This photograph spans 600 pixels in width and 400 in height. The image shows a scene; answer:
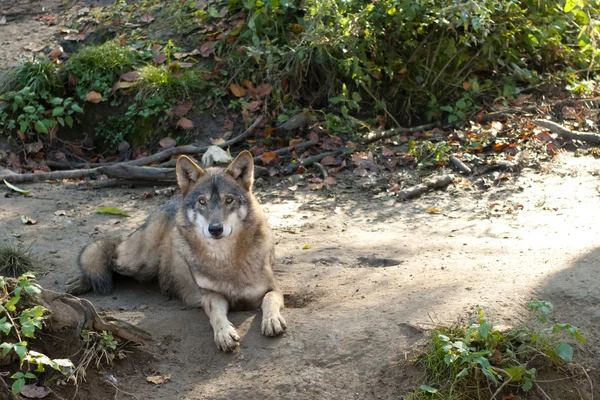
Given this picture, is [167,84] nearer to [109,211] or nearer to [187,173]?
[109,211]

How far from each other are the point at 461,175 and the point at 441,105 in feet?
6.84

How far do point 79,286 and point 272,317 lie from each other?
7.13 feet

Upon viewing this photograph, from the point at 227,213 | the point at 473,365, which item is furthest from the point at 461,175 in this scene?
the point at 473,365

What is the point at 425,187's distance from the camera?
9000mm

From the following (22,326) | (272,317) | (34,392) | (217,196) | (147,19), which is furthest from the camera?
(147,19)

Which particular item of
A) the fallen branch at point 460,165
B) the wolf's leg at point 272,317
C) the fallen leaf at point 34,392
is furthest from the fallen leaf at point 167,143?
the fallen leaf at point 34,392

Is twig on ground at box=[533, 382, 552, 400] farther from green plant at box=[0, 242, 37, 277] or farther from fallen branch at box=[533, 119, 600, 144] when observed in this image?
fallen branch at box=[533, 119, 600, 144]

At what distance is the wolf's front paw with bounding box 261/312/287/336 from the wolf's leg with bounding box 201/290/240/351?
0.70 feet

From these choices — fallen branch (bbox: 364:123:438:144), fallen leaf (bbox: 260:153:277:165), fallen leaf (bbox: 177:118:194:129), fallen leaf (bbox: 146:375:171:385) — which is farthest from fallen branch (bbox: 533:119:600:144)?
fallen leaf (bbox: 146:375:171:385)

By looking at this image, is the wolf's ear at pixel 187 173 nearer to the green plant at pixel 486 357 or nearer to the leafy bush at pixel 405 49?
the green plant at pixel 486 357

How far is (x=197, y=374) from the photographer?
512 centimetres

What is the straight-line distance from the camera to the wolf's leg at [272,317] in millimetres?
5422

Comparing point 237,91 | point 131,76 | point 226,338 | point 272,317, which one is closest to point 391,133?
point 237,91

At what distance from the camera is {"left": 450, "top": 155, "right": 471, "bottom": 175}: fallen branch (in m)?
9.41
